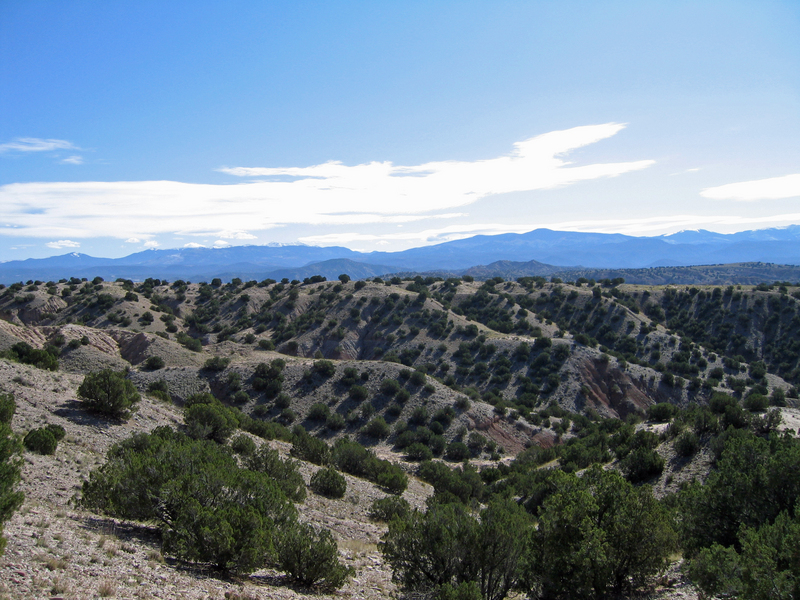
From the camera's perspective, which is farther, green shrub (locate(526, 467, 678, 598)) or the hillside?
the hillside

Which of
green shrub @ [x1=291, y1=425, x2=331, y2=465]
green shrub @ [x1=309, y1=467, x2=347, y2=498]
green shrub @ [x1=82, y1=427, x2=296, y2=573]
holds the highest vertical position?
green shrub @ [x1=82, y1=427, x2=296, y2=573]

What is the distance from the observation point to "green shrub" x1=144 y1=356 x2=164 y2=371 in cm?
4247

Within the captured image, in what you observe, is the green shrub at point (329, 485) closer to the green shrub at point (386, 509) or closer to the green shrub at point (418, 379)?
the green shrub at point (386, 509)

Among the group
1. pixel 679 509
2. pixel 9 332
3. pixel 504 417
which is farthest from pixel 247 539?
pixel 9 332

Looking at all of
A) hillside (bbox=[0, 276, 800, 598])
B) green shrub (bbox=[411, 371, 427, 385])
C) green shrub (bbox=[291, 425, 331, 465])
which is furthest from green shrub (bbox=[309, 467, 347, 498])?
green shrub (bbox=[411, 371, 427, 385])

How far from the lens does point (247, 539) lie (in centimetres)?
970

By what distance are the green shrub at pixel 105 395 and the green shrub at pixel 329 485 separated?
874 cm

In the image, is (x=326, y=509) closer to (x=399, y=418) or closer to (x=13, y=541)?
(x=13, y=541)

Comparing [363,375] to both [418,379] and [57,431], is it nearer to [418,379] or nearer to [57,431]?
[418,379]

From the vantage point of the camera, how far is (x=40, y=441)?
48.3 feet

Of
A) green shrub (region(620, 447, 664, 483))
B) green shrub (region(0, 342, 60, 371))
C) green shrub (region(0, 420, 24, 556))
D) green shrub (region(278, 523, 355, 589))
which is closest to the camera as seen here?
green shrub (region(0, 420, 24, 556))

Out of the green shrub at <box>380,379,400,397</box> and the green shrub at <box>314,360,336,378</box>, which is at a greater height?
the green shrub at <box>314,360,336,378</box>

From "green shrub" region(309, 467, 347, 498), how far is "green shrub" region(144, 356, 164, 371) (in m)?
29.5

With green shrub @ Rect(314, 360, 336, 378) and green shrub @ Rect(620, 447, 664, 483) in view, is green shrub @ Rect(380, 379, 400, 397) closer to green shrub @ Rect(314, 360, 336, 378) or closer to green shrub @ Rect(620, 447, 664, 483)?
green shrub @ Rect(314, 360, 336, 378)
